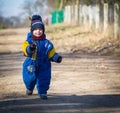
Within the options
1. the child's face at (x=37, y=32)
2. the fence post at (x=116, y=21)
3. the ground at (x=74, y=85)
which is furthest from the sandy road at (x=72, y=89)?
the fence post at (x=116, y=21)

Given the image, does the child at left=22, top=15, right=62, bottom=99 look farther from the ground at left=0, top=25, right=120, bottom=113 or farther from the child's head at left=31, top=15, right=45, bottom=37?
the ground at left=0, top=25, right=120, bottom=113

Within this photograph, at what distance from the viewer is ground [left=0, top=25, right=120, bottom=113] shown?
27.1ft


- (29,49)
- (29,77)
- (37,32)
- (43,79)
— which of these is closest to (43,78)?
(43,79)

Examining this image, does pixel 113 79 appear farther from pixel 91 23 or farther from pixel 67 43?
pixel 91 23

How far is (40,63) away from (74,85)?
6.77 ft

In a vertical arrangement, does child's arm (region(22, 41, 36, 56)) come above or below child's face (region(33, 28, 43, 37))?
below

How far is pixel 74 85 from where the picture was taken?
10703mm

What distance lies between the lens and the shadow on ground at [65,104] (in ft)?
26.3

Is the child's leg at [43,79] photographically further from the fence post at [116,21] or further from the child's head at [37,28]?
the fence post at [116,21]

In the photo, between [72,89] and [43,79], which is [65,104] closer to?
[43,79]

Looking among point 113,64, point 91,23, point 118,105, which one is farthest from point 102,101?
point 91,23

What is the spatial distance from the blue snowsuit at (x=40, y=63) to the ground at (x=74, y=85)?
36 centimetres

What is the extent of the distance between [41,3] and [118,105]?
314 feet

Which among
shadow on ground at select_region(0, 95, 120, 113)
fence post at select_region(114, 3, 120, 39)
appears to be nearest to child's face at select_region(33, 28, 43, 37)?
shadow on ground at select_region(0, 95, 120, 113)
